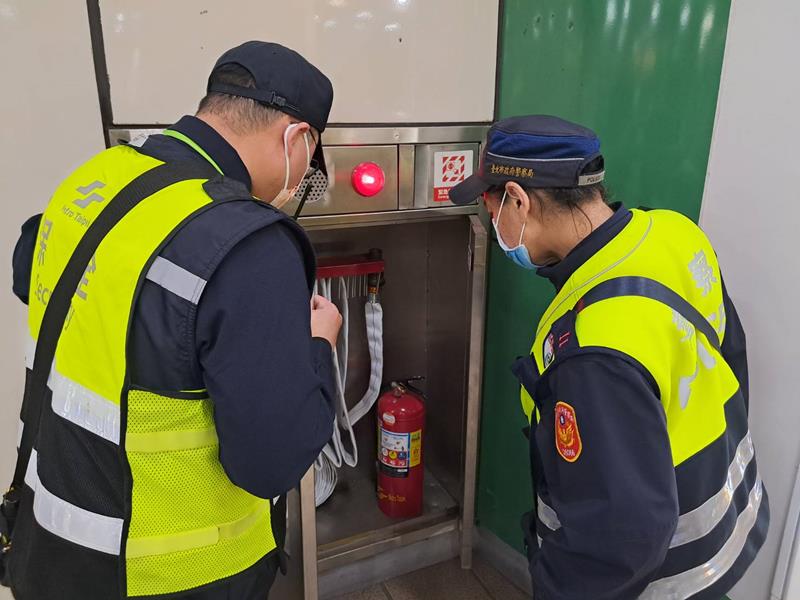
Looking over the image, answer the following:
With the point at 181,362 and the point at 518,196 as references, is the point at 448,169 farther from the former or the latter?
the point at 181,362

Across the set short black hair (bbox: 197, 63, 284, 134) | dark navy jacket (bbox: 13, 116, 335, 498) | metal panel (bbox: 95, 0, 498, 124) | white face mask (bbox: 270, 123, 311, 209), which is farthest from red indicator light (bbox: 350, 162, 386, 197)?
dark navy jacket (bbox: 13, 116, 335, 498)

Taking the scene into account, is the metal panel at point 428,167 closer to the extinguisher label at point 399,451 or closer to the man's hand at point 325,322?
the man's hand at point 325,322

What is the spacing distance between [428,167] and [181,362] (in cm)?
95

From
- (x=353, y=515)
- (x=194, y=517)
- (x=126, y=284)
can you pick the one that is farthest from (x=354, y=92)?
(x=353, y=515)

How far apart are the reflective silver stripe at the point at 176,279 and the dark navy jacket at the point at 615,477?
48 centimetres

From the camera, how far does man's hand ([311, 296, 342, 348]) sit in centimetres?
94

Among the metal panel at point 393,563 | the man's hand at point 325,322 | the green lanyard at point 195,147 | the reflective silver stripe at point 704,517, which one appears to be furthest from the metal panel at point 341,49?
the metal panel at point 393,563

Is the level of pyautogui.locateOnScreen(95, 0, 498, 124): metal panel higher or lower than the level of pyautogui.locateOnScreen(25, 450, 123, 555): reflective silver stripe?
higher

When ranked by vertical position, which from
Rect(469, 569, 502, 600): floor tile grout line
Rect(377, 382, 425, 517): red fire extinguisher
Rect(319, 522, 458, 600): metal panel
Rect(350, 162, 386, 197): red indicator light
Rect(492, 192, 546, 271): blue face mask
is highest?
Rect(350, 162, 386, 197): red indicator light

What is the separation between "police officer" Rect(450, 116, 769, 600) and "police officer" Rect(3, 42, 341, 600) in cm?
33

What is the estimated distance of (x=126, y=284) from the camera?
74 centimetres

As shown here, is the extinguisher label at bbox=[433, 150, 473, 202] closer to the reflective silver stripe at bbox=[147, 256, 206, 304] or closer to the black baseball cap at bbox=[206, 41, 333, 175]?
the black baseball cap at bbox=[206, 41, 333, 175]

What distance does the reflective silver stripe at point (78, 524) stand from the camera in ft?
2.71

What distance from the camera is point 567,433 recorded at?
0.83 m
